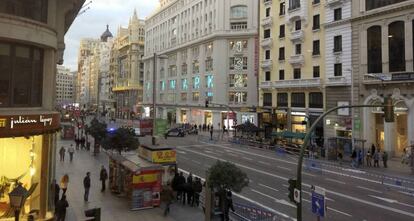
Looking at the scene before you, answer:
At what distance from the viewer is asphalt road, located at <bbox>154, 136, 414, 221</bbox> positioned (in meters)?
19.6

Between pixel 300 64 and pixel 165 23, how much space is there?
62.1 metres

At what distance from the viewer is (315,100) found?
167 ft

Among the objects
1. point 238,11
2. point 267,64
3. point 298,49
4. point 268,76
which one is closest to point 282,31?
point 298,49

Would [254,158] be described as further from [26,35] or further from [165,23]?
[165,23]

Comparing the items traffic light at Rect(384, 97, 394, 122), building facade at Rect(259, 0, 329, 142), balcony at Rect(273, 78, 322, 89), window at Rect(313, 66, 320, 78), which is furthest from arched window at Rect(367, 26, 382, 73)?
traffic light at Rect(384, 97, 394, 122)


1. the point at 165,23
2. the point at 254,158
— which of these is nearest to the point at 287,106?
the point at 254,158

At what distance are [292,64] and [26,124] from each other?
146ft

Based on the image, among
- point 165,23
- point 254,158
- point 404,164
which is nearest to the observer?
point 404,164

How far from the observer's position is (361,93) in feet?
142

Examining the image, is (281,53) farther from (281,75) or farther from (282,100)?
(282,100)

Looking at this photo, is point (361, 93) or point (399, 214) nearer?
point (399, 214)

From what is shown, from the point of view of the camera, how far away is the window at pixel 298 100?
53406 mm

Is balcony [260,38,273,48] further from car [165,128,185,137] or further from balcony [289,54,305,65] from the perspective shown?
car [165,128,185,137]

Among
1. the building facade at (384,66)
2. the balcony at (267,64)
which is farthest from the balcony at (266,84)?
the building facade at (384,66)
